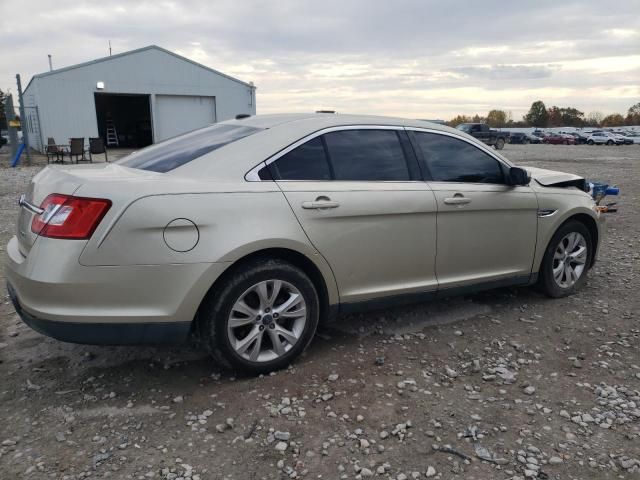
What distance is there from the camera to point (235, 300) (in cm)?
306

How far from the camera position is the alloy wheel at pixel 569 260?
15.5 ft

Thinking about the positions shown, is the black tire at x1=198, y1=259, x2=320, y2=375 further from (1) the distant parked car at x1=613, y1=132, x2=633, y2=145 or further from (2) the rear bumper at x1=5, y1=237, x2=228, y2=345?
(1) the distant parked car at x1=613, y1=132, x2=633, y2=145

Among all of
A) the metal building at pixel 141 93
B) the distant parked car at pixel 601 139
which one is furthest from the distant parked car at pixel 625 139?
the metal building at pixel 141 93

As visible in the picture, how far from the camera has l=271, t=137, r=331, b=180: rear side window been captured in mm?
3301

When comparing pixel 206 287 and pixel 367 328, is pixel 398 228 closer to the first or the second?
pixel 367 328

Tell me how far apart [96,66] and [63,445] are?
24.8 metres

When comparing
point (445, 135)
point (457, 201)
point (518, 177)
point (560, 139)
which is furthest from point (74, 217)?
point (560, 139)

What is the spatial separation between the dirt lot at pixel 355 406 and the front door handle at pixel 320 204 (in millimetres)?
1036

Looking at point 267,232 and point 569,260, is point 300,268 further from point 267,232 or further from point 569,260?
point 569,260

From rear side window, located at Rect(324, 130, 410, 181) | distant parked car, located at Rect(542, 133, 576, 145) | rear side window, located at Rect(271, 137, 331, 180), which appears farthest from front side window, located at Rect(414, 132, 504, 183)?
distant parked car, located at Rect(542, 133, 576, 145)

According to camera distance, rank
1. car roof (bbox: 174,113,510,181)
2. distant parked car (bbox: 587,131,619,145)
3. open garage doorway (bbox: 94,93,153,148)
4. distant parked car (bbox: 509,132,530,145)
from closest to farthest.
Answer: car roof (bbox: 174,113,510,181) → open garage doorway (bbox: 94,93,153,148) → distant parked car (bbox: 587,131,619,145) → distant parked car (bbox: 509,132,530,145)

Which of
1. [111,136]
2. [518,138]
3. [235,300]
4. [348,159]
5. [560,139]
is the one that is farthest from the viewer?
[518,138]

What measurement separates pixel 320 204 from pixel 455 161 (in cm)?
135

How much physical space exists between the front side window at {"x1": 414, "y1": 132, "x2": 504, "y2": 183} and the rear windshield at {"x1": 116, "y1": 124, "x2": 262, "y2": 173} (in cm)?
130
